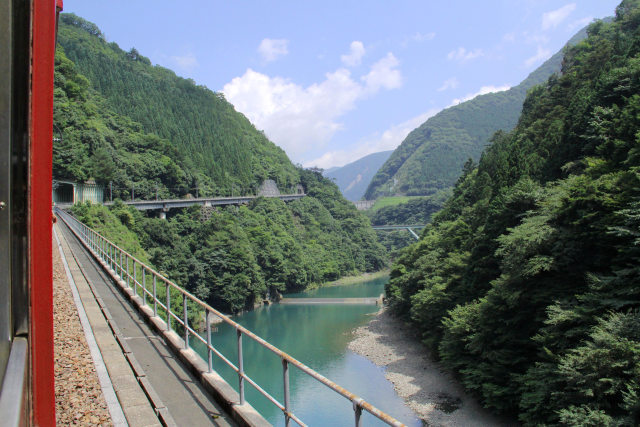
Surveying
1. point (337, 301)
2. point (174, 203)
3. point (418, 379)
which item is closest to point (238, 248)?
point (174, 203)

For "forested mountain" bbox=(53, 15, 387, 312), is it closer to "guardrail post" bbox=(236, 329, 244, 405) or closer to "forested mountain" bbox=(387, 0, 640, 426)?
"forested mountain" bbox=(387, 0, 640, 426)

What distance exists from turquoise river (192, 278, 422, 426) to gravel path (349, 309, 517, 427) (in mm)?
599

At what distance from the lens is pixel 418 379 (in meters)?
25.5

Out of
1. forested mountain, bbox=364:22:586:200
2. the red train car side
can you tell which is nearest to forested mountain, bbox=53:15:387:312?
the red train car side

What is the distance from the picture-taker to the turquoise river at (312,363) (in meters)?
20.4

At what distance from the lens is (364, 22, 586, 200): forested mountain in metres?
150

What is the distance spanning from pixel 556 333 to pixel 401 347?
58.3 feet

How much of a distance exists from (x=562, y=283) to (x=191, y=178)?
55.8 m

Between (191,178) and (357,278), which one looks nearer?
(191,178)

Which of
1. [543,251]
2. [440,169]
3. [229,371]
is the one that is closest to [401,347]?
[229,371]

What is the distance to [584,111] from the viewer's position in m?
23.1

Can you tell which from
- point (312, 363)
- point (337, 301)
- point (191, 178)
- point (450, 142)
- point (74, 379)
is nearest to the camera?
point (74, 379)

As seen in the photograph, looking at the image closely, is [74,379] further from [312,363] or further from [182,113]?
[182,113]

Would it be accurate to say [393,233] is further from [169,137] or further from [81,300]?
[81,300]
